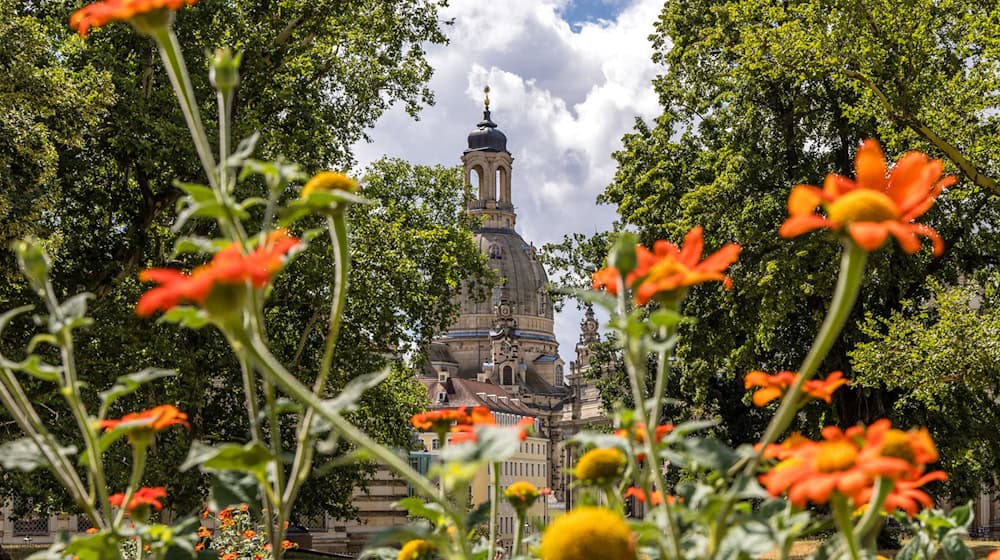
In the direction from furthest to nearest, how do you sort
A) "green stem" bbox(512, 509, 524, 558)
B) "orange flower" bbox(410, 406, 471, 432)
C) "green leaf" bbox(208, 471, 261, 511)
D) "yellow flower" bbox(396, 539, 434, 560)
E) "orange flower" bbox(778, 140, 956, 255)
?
"orange flower" bbox(410, 406, 471, 432)
"green stem" bbox(512, 509, 524, 558)
"yellow flower" bbox(396, 539, 434, 560)
"green leaf" bbox(208, 471, 261, 511)
"orange flower" bbox(778, 140, 956, 255)

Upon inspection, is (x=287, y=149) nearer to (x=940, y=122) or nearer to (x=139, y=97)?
(x=139, y=97)

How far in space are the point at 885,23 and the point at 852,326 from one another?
7857 mm

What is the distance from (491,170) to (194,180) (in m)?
145

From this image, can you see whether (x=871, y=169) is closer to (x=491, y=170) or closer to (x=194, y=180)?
(x=194, y=180)

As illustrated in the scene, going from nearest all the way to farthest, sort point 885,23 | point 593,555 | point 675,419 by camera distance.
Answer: point 593,555 < point 885,23 < point 675,419

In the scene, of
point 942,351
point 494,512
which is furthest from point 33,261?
point 942,351

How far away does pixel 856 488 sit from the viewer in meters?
1.69

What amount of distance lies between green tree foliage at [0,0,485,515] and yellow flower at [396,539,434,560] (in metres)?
13.8

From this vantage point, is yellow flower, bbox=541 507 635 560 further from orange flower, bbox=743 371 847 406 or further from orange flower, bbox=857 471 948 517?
orange flower, bbox=743 371 847 406

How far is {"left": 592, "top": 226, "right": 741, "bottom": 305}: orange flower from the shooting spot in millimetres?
2148

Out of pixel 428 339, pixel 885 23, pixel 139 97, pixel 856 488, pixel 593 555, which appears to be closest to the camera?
pixel 856 488

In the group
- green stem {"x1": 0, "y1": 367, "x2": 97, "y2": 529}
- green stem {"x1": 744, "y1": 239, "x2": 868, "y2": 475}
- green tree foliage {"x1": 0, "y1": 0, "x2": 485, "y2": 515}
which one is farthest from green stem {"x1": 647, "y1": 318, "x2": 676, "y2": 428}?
green tree foliage {"x1": 0, "y1": 0, "x2": 485, "y2": 515}

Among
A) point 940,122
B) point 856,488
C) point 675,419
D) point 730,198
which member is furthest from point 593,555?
point 675,419

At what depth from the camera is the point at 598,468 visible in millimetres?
2545
